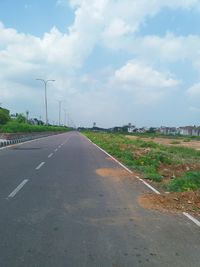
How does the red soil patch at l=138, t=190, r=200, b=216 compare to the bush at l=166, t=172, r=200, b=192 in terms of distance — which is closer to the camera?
the red soil patch at l=138, t=190, r=200, b=216

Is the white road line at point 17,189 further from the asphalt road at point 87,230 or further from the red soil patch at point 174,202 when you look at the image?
the red soil patch at point 174,202

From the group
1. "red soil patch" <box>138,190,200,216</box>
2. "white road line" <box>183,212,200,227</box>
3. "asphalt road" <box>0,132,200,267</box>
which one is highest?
"asphalt road" <box>0,132,200,267</box>

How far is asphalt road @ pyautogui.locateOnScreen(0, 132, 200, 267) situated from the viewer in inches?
219

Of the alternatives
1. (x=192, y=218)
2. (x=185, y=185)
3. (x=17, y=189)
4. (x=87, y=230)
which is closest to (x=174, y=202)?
(x=192, y=218)

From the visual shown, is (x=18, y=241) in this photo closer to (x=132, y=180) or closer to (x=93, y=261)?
(x=93, y=261)

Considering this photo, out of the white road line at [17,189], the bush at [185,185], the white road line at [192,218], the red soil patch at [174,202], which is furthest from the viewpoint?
the bush at [185,185]

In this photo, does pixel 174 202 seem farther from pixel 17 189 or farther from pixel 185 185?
pixel 17 189

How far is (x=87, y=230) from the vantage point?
7.08 metres

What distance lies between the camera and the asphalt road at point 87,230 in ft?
18.3

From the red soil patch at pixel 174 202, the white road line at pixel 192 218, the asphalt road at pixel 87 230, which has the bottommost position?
the red soil patch at pixel 174 202

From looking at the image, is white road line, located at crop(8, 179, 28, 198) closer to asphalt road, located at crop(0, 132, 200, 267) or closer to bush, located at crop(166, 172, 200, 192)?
asphalt road, located at crop(0, 132, 200, 267)

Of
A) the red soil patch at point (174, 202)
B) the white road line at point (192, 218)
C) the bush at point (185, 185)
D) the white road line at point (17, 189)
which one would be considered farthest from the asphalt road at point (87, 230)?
the bush at point (185, 185)

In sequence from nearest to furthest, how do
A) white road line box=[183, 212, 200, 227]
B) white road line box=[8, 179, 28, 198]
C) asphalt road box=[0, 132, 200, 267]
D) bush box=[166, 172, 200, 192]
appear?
asphalt road box=[0, 132, 200, 267] → white road line box=[183, 212, 200, 227] → white road line box=[8, 179, 28, 198] → bush box=[166, 172, 200, 192]

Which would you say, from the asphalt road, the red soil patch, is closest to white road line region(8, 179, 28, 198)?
the asphalt road
